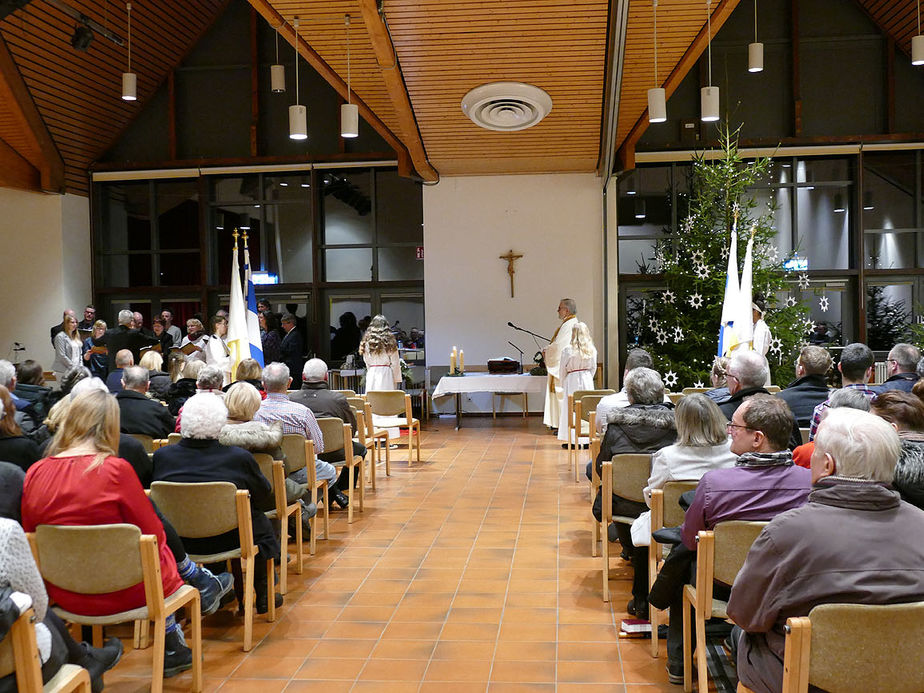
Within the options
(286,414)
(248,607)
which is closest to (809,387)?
(286,414)

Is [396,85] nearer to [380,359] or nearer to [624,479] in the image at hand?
[380,359]

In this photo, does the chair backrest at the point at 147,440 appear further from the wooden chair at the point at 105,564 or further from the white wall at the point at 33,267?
the white wall at the point at 33,267

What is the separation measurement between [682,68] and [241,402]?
7.04 metres

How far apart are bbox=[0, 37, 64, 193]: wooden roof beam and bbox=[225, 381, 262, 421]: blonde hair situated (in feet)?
28.0

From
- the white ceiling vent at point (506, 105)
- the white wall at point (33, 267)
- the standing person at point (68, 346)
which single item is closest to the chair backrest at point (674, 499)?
the white ceiling vent at point (506, 105)

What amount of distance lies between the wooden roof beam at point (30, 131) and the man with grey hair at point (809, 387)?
1046cm

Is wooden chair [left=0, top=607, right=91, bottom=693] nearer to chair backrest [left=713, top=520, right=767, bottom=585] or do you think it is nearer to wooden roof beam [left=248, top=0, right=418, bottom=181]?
chair backrest [left=713, top=520, right=767, bottom=585]

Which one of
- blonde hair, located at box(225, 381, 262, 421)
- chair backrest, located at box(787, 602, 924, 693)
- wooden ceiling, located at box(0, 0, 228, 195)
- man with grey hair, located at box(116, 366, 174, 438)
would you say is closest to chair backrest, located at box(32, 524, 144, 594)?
blonde hair, located at box(225, 381, 262, 421)

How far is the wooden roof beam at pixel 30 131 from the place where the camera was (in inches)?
434

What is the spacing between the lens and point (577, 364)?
995cm

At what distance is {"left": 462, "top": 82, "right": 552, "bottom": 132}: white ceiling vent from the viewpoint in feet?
31.9

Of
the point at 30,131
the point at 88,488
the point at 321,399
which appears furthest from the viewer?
the point at 30,131

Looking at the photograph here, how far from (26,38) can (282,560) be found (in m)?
9.32

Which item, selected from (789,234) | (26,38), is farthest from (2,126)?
(789,234)
